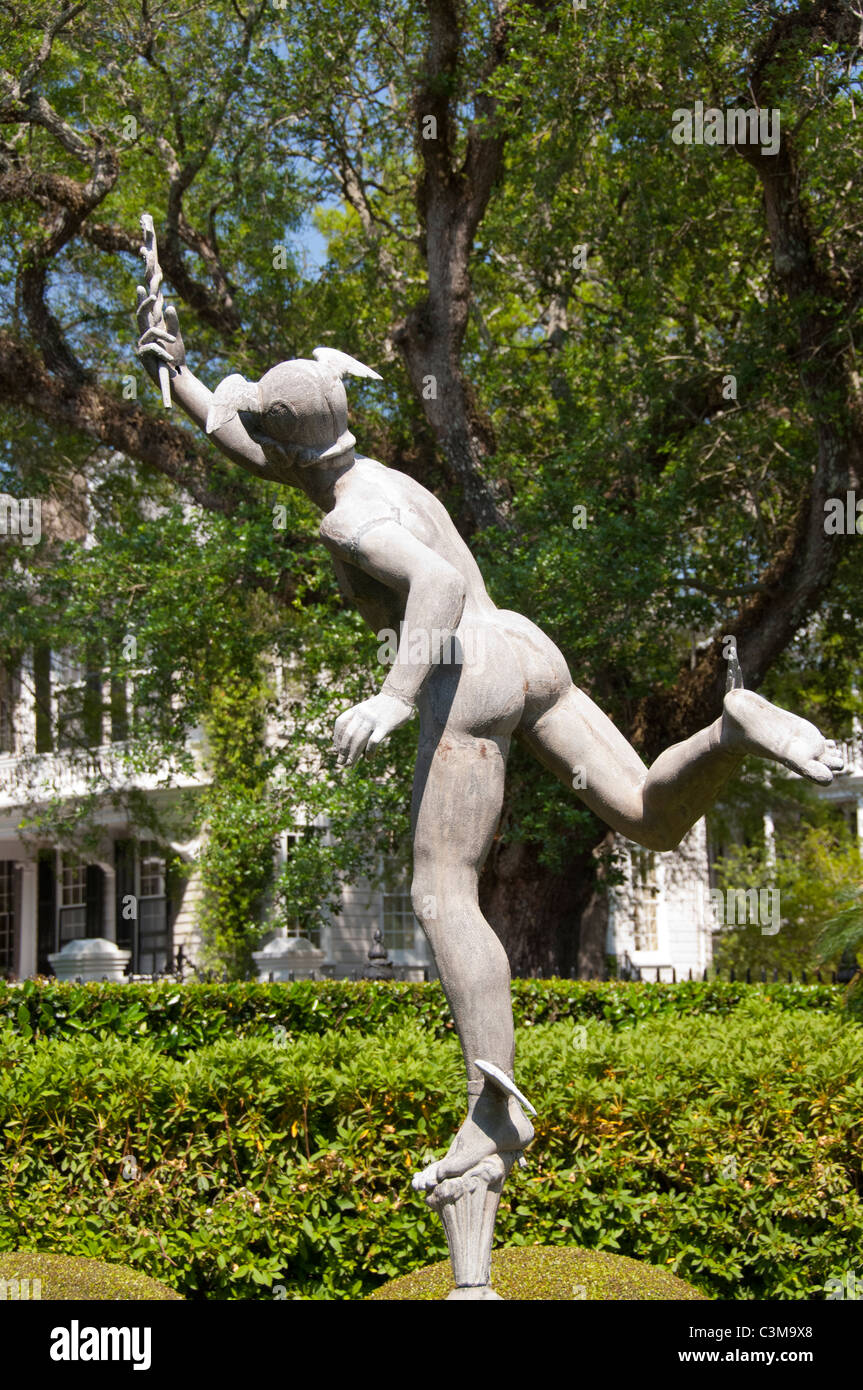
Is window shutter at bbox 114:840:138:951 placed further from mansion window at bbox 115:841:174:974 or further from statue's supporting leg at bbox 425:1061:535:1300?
statue's supporting leg at bbox 425:1061:535:1300

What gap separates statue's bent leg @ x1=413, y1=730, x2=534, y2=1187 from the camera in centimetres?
377


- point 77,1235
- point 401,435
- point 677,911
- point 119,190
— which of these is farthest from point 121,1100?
point 677,911

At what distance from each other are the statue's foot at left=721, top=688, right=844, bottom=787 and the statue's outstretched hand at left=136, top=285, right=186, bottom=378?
237cm

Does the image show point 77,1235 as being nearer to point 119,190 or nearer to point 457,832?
point 457,832

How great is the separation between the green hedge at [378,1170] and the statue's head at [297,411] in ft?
8.26

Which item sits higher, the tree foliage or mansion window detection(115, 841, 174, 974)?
the tree foliage

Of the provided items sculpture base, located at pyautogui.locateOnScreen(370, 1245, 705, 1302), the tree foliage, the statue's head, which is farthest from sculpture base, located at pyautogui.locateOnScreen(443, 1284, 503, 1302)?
the tree foliage

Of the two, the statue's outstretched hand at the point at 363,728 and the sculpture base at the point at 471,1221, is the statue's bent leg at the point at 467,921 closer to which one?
the sculpture base at the point at 471,1221

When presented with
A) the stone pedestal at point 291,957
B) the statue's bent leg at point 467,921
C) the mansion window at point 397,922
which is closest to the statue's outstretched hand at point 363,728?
the statue's bent leg at point 467,921

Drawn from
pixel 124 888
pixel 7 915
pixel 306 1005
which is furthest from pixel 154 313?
pixel 7 915

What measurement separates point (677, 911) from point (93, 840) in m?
16.0

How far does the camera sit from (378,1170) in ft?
17.2

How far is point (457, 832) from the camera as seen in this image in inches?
154

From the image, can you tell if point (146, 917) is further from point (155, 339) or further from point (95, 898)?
point (155, 339)
